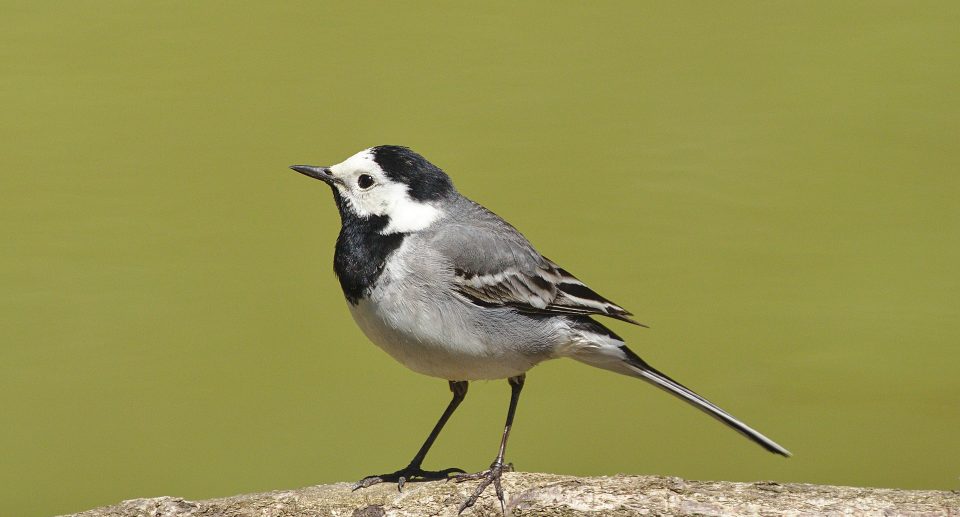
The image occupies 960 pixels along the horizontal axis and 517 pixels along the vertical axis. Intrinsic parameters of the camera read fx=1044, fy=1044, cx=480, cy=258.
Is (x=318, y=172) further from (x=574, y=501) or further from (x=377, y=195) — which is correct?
(x=574, y=501)

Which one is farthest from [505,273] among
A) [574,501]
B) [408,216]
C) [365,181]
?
[574,501]

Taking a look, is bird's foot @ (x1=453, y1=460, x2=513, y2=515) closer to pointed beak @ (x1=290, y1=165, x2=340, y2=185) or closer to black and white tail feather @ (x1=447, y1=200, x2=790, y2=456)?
black and white tail feather @ (x1=447, y1=200, x2=790, y2=456)

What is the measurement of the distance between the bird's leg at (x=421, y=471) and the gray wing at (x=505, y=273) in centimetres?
40

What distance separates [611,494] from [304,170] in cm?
112

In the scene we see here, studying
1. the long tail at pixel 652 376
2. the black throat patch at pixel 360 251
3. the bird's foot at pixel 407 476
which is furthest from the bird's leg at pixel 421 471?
the black throat patch at pixel 360 251

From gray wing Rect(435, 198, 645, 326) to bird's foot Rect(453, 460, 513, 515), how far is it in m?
0.42

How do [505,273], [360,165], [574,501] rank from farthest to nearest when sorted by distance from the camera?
[505,273] < [360,165] < [574,501]

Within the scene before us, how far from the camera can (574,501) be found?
2.36 metres

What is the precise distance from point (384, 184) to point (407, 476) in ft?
2.56

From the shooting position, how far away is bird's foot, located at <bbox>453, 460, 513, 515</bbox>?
2.50 m

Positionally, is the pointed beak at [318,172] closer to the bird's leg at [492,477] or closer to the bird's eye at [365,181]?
the bird's eye at [365,181]

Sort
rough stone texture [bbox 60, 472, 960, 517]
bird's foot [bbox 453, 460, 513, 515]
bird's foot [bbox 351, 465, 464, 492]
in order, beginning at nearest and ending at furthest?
rough stone texture [bbox 60, 472, 960, 517] < bird's foot [bbox 453, 460, 513, 515] < bird's foot [bbox 351, 465, 464, 492]

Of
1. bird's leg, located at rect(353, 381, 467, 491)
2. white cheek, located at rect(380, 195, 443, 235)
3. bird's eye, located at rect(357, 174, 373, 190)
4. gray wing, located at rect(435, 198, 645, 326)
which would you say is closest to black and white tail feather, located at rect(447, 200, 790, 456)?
gray wing, located at rect(435, 198, 645, 326)

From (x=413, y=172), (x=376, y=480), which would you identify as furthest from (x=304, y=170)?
(x=376, y=480)
